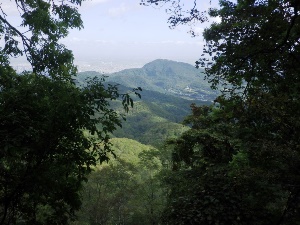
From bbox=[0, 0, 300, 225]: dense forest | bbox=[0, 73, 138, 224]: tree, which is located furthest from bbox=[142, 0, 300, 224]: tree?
bbox=[0, 73, 138, 224]: tree

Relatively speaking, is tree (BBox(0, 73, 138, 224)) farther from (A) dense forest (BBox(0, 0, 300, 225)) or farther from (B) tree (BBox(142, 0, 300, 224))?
(B) tree (BBox(142, 0, 300, 224))

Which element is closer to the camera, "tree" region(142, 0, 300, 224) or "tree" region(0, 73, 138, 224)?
"tree" region(0, 73, 138, 224)

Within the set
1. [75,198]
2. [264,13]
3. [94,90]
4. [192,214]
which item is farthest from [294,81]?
[75,198]

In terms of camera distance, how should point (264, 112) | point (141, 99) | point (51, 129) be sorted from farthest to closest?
point (141, 99) < point (264, 112) < point (51, 129)

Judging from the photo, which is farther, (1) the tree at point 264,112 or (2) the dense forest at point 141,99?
(1) the tree at point 264,112

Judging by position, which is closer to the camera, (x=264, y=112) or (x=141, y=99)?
(x=264, y=112)

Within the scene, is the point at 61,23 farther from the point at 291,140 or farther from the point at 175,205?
the point at 291,140

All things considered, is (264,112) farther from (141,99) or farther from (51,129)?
(51,129)

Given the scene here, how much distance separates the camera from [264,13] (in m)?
5.16

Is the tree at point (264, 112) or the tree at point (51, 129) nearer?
the tree at point (51, 129)

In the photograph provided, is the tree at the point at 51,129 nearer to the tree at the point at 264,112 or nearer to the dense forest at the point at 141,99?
the dense forest at the point at 141,99

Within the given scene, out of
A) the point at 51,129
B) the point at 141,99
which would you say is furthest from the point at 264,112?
the point at 51,129

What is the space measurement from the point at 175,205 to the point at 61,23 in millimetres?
6237

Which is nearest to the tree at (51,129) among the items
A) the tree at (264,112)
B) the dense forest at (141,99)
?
the dense forest at (141,99)
